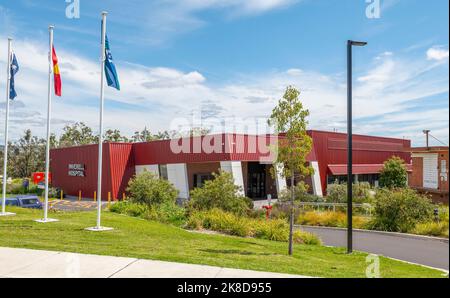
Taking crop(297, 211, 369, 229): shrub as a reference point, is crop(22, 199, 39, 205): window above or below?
above

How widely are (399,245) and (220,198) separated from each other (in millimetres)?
7940

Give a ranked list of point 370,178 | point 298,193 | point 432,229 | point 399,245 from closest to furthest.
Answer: point 399,245, point 298,193, point 432,229, point 370,178

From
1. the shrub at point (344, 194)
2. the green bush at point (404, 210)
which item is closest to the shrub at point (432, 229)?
the green bush at point (404, 210)

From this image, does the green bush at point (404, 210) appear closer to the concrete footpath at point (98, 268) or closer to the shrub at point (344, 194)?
the shrub at point (344, 194)

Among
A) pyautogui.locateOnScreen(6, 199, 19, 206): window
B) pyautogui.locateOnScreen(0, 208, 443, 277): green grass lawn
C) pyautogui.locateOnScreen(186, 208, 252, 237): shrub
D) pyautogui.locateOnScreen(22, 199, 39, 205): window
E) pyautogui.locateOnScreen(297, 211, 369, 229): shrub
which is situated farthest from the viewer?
pyautogui.locateOnScreen(22, 199, 39, 205): window

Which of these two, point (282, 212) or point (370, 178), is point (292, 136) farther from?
point (370, 178)

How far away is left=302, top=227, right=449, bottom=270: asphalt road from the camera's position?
42.5 feet

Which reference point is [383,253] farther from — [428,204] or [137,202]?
[137,202]

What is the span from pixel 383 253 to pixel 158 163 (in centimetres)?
2486

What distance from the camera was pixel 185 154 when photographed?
32938mm

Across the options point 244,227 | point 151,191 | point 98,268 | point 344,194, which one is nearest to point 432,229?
point 244,227

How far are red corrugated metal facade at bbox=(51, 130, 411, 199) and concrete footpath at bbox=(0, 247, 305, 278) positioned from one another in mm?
20034

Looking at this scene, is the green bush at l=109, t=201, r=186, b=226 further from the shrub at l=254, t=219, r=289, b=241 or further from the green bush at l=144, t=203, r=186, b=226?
the shrub at l=254, t=219, r=289, b=241

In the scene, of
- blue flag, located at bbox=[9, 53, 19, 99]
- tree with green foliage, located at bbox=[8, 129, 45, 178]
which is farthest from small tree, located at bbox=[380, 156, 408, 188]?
tree with green foliage, located at bbox=[8, 129, 45, 178]
